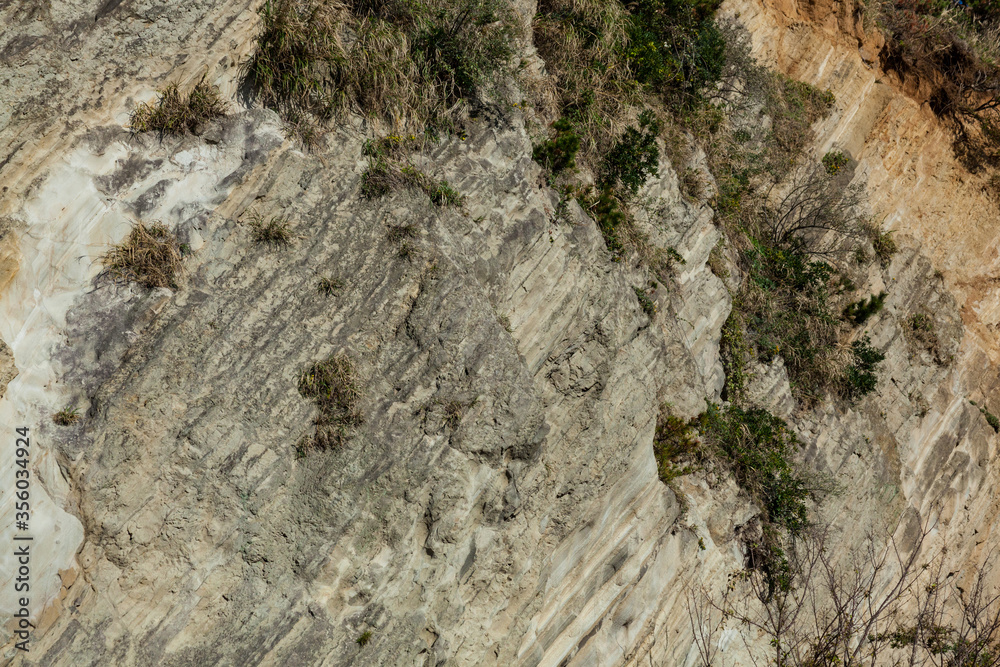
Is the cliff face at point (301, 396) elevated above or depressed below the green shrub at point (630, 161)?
below

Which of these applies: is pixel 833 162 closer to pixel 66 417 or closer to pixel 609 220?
pixel 609 220

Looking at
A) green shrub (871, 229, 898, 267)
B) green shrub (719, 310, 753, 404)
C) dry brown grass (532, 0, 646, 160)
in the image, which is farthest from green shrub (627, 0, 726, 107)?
green shrub (871, 229, 898, 267)

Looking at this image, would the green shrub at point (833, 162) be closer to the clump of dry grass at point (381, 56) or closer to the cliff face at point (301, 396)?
the cliff face at point (301, 396)

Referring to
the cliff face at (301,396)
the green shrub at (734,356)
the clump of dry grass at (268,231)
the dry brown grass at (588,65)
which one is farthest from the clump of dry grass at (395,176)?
the green shrub at (734,356)

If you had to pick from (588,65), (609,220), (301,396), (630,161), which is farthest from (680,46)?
(301,396)

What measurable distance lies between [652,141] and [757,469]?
396 centimetres

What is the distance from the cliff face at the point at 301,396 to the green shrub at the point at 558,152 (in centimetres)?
23

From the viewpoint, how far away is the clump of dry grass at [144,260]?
15.5ft

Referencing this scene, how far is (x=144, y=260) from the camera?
4754mm

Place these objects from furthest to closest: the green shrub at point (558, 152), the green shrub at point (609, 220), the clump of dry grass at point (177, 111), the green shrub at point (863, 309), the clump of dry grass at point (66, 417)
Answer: the green shrub at point (863, 309)
the green shrub at point (609, 220)
the green shrub at point (558, 152)
the clump of dry grass at point (177, 111)
the clump of dry grass at point (66, 417)

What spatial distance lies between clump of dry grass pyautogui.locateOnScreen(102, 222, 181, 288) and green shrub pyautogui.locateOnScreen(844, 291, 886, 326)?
27.7 feet

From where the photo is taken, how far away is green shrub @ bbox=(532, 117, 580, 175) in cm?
650

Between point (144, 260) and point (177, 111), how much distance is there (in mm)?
1191

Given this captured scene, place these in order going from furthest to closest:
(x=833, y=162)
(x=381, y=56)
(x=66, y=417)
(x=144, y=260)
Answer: (x=833, y=162)
(x=381, y=56)
(x=144, y=260)
(x=66, y=417)
